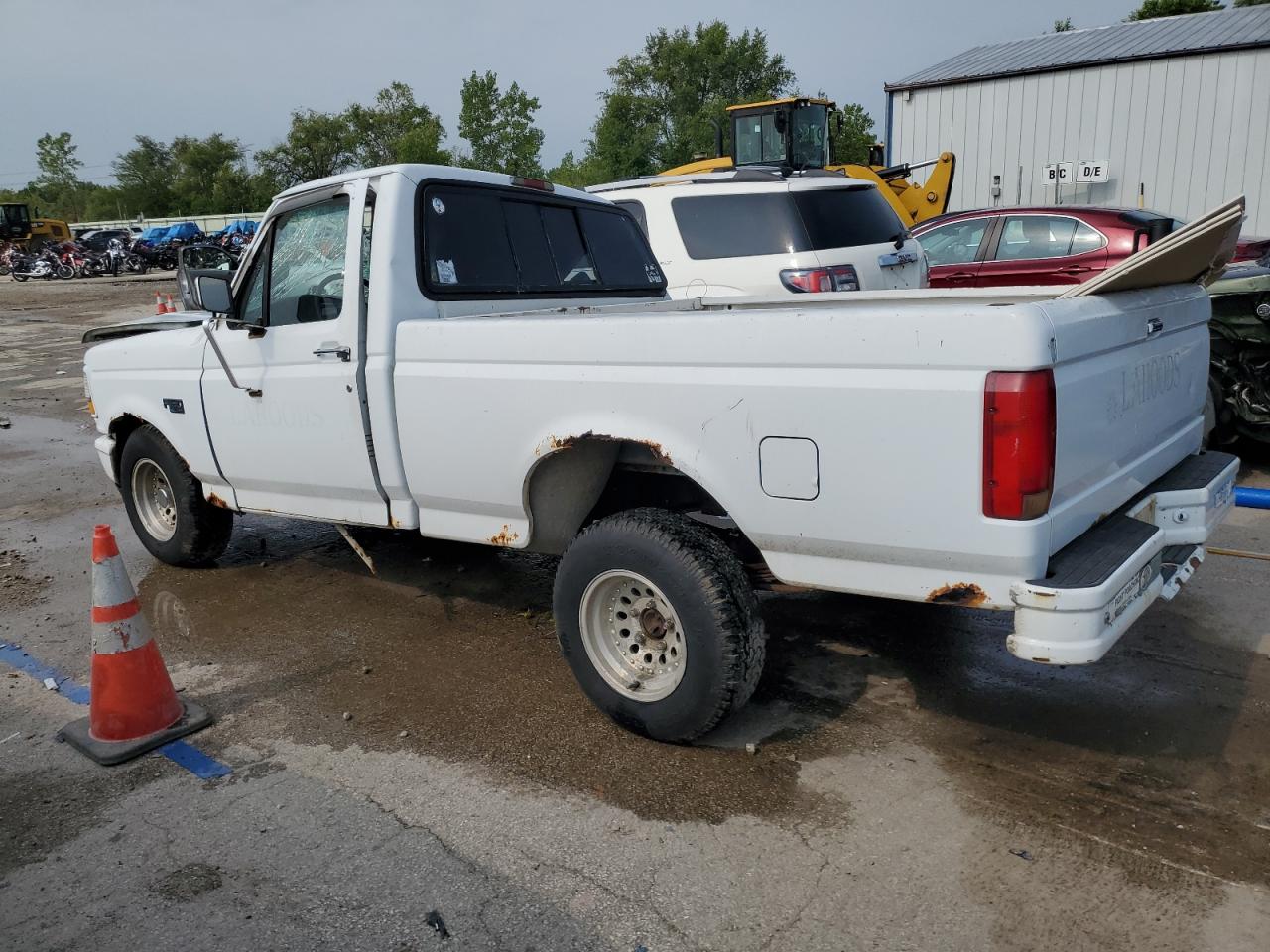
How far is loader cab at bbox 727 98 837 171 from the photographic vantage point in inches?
626

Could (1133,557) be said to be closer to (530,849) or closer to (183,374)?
(530,849)

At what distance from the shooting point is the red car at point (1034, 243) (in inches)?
376

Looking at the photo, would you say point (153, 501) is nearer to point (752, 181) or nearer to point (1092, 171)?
point (752, 181)

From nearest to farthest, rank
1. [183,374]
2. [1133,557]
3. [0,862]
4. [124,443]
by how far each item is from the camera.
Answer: [1133,557], [0,862], [183,374], [124,443]

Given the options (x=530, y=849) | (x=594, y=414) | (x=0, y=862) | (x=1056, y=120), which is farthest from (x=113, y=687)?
(x=1056, y=120)

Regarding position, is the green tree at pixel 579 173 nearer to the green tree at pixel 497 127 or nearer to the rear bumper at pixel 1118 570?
the green tree at pixel 497 127

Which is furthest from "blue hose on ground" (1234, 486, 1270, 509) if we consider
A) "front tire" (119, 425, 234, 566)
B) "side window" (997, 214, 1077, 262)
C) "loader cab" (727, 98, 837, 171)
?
"loader cab" (727, 98, 837, 171)

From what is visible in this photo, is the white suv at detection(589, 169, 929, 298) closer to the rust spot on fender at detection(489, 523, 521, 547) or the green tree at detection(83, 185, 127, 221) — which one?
the rust spot on fender at detection(489, 523, 521, 547)

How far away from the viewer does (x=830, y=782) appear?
3.40 m

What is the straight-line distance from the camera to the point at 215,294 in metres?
4.86

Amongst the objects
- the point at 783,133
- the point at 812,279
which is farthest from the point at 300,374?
the point at 783,133

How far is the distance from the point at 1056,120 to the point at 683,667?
21326mm

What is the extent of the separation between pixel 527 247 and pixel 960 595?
2865 mm

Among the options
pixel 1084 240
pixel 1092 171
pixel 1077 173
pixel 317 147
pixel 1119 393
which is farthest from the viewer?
pixel 317 147
